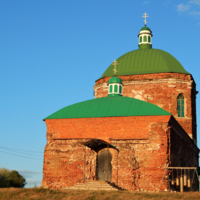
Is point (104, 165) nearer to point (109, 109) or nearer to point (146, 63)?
point (109, 109)

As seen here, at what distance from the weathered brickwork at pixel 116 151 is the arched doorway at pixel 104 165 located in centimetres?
27

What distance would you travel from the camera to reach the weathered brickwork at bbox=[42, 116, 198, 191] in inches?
885

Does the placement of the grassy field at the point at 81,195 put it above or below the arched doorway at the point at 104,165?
below

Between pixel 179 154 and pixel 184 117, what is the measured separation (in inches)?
248

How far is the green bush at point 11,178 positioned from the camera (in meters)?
39.2

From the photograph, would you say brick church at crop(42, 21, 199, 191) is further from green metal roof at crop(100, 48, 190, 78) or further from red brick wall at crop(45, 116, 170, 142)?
green metal roof at crop(100, 48, 190, 78)

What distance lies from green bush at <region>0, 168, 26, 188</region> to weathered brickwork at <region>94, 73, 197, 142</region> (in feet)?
51.4

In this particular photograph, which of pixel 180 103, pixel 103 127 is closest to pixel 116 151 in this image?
pixel 103 127

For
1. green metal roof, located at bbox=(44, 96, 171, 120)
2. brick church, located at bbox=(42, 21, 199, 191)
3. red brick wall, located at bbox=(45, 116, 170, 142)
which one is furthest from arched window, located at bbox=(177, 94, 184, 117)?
red brick wall, located at bbox=(45, 116, 170, 142)

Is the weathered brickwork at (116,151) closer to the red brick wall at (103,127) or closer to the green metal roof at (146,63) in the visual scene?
the red brick wall at (103,127)

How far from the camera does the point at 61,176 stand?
2394 cm

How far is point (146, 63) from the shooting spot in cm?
3425

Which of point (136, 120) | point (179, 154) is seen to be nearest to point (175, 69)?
point (179, 154)

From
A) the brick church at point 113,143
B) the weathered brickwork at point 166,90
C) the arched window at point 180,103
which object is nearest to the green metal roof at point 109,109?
the brick church at point 113,143
